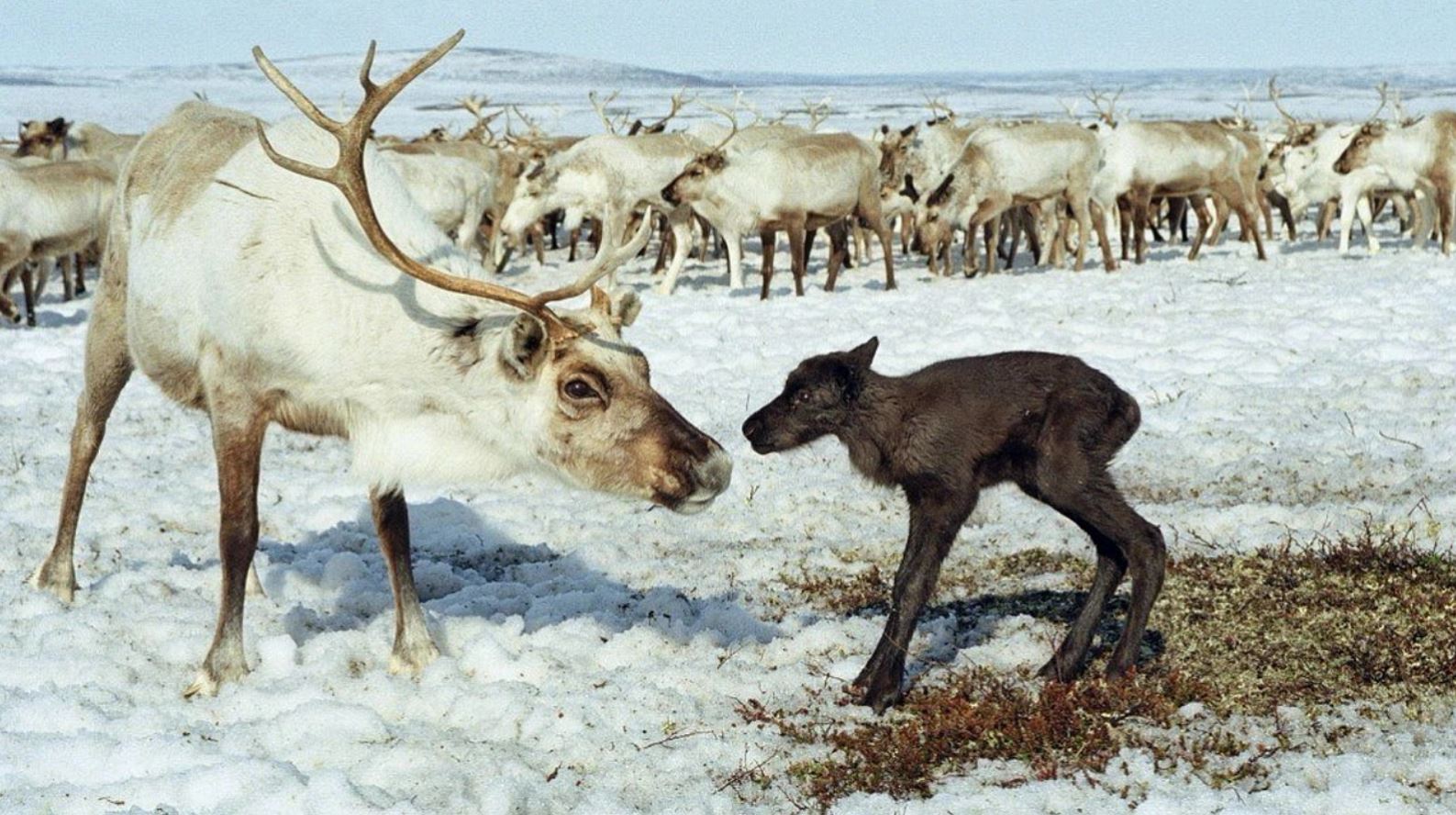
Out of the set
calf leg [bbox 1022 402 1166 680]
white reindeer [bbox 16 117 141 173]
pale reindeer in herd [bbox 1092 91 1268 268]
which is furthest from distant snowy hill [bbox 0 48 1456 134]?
calf leg [bbox 1022 402 1166 680]

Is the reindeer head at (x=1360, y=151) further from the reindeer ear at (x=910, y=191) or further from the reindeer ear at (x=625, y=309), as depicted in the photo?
the reindeer ear at (x=625, y=309)

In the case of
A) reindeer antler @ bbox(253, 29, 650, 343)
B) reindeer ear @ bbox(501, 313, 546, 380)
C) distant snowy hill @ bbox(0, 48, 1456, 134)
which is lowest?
distant snowy hill @ bbox(0, 48, 1456, 134)

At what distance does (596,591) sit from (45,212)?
9966 mm

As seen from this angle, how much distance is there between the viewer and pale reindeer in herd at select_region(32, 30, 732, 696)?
398 cm

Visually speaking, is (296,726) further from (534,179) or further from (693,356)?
(534,179)

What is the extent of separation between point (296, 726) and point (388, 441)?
84cm

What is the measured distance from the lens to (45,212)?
13.2 meters

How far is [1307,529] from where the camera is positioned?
558 cm

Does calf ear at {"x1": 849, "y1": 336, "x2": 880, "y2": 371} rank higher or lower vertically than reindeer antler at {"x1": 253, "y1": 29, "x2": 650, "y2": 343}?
lower

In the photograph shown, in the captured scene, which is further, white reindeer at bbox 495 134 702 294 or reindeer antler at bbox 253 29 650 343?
white reindeer at bbox 495 134 702 294

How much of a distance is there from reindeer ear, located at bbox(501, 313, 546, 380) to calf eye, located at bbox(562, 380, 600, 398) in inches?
3.7

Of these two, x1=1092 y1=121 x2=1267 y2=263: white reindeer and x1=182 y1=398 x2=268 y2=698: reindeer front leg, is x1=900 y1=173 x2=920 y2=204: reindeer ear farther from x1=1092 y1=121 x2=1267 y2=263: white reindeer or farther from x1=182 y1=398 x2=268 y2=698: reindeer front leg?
x1=182 y1=398 x2=268 y2=698: reindeer front leg


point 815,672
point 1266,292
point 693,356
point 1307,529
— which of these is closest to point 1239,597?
point 1307,529

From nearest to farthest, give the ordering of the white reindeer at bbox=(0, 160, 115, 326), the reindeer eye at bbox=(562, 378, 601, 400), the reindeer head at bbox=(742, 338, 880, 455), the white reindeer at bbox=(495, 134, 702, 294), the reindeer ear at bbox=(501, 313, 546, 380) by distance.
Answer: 1. the reindeer ear at bbox=(501, 313, 546, 380)
2. the reindeer eye at bbox=(562, 378, 601, 400)
3. the reindeer head at bbox=(742, 338, 880, 455)
4. the white reindeer at bbox=(0, 160, 115, 326)
5. the white reindeer at bbox=(495, 134, 702, 294)
